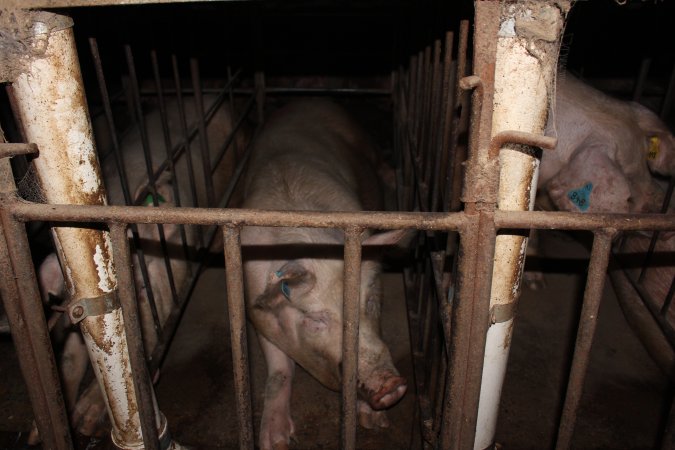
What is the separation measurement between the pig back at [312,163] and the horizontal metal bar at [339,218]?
5.71ft

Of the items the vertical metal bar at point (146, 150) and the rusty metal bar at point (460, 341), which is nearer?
the rusty metal bar at point (460, 341)

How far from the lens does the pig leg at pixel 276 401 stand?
254 cm

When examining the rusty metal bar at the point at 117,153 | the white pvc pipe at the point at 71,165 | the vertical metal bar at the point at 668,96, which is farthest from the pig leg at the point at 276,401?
the vertical metal bar at the point at 668,96

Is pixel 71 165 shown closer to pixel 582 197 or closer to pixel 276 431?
pixel 276 431

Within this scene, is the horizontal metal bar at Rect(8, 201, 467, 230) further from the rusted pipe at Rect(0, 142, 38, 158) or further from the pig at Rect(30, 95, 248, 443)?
the pig at Rect(30, 95, 248, 443)

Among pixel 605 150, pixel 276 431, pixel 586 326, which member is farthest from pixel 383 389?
pixel 605 150

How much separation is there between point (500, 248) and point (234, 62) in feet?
15.3

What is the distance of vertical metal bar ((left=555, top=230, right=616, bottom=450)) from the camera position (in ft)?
4.00

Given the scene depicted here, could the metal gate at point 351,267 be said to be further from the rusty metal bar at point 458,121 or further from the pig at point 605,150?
the pig at point 605,150

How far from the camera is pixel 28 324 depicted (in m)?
1.43

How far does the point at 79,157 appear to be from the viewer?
4.98 feet

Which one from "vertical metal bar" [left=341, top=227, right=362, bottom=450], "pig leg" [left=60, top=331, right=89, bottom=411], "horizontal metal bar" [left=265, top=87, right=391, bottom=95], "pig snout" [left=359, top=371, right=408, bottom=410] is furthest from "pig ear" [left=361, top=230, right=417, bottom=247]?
"horizontal metal bar" [left=265, top=87, right=391, bottom=95]

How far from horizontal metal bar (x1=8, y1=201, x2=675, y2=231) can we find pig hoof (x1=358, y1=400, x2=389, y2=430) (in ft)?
5.76

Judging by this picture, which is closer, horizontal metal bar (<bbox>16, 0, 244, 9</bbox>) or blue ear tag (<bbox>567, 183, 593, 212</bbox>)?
horizontal metal bar (<bbox>16, 0, 244, 9</bbox>)
